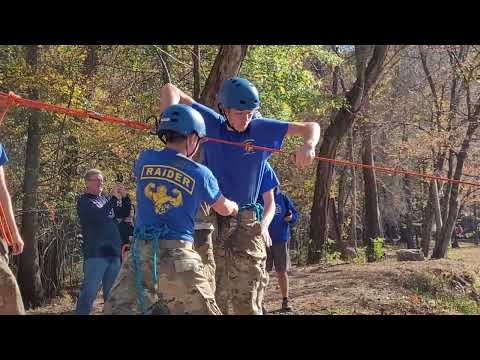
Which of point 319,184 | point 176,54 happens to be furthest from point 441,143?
point 176,54

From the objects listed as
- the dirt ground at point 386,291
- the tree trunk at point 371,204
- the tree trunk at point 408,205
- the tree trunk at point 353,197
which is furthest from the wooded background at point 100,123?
the tree trunk at point 408,205

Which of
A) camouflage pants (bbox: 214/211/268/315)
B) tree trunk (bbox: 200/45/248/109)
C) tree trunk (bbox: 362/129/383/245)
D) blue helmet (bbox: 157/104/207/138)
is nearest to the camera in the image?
blue helmet (bbox: 157/104/207/138)

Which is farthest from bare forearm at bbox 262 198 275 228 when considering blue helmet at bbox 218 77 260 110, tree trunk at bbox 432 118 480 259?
tree trunk at bbox 432 118 480 259

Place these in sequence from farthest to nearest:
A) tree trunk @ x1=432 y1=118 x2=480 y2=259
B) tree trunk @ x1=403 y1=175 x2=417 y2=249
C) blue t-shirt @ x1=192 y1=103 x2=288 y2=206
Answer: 1. tree trunk @ x1=403 y1=175 x2=417 y2=249
2. tree trunk @ x1=432 y1=118 x2=480 y2=259
3. blue t-shirt @ x1=192 y1=103 x2=288 y2=206

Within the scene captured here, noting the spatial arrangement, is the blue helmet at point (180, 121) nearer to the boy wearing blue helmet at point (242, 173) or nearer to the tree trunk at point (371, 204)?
the boy wearing blue helmet at point (242, 173)

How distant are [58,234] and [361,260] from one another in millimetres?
7704

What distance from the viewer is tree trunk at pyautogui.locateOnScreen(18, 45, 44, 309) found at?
49.7ft

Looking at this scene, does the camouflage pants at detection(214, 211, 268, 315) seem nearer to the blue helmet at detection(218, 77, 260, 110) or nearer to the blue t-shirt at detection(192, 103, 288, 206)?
the blue t-shirt at detection(192, 103, 288, 206)

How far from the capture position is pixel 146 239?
14.3ft

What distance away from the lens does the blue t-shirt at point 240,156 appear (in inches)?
226

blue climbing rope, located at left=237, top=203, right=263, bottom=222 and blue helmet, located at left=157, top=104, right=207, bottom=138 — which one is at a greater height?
blue helmet, located at left=157, top=104, right=207, bottom=138

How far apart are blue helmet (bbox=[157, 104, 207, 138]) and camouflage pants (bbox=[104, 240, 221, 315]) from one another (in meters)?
0.75

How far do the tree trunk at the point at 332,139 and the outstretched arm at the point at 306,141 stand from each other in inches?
450

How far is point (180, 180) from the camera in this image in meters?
4.40
